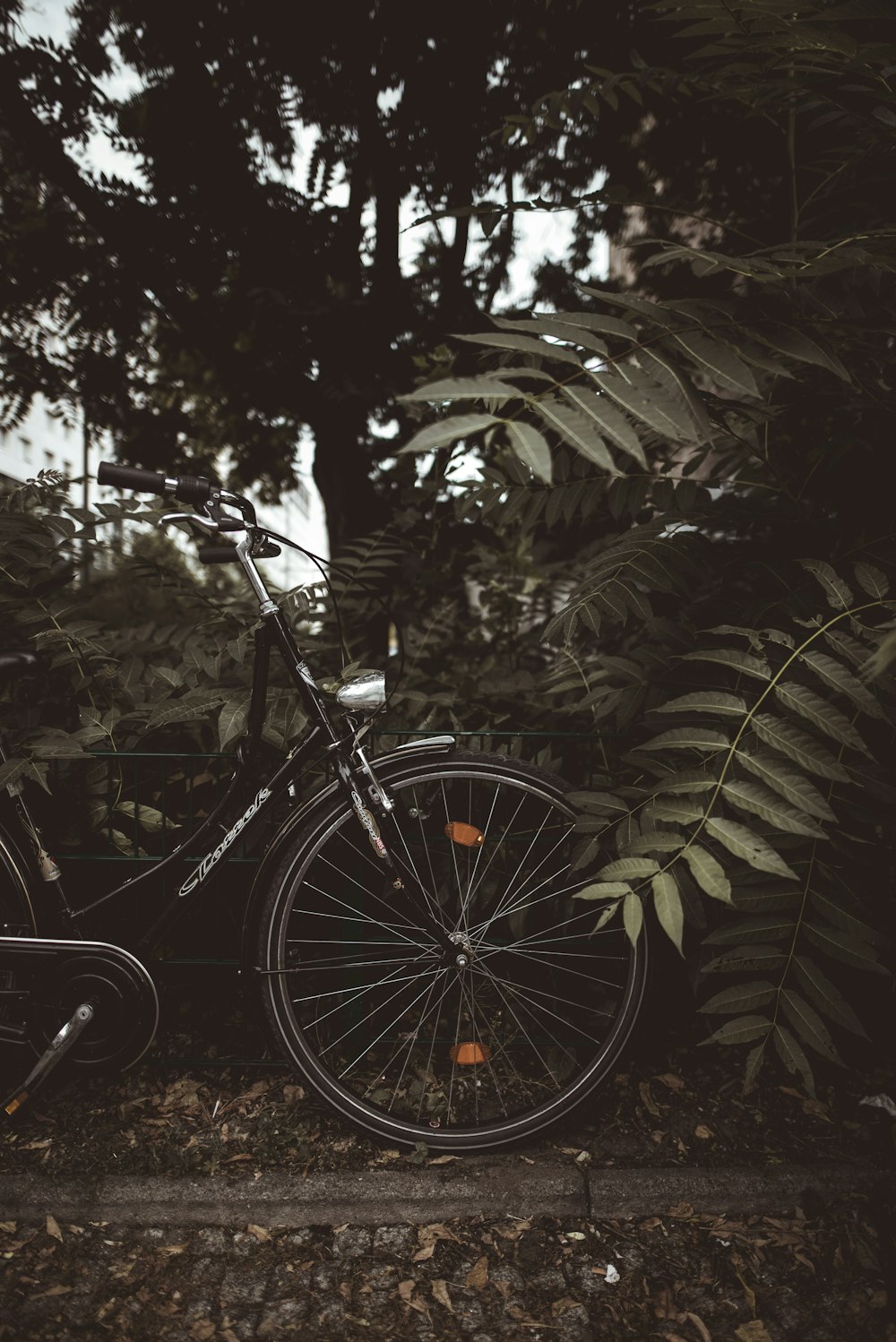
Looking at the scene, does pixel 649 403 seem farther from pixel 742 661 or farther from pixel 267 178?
pixel 267 178

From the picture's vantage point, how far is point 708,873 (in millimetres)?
1701

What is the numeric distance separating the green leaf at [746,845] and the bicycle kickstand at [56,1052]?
1705 millimetres

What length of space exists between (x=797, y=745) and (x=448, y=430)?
Answer: 108 cm

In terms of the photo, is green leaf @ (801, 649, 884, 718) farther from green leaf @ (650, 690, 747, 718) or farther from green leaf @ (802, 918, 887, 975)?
green leaf @ (802, 918, 887, 975)

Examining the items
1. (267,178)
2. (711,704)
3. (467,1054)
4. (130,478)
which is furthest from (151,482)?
(267,178)

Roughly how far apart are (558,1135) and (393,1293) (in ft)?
2.26

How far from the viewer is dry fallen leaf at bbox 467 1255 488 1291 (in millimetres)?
1939

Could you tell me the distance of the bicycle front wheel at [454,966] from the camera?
229 cm

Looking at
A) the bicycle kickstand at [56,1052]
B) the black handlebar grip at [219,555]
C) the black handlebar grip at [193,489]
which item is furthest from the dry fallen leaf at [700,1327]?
the black handlebar grip at [193,489]

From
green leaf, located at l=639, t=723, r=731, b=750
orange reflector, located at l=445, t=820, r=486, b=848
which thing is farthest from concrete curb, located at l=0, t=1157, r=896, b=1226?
green leaf, located at l=639, t=723, r=731, b=750

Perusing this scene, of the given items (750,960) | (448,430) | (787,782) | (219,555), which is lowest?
(750,960)

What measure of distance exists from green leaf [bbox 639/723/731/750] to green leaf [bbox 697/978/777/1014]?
2.06ft

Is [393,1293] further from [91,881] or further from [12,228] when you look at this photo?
[12,228]

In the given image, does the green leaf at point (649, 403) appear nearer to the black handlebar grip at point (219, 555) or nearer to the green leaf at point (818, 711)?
the green leaf at point (818, 711)
